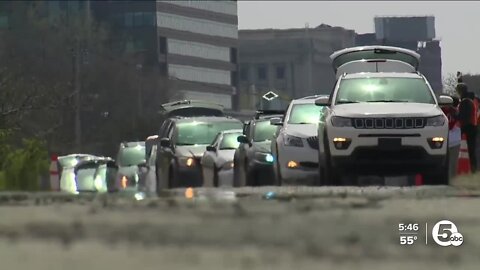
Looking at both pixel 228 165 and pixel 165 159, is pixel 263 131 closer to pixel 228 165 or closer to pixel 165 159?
pixel 228 165

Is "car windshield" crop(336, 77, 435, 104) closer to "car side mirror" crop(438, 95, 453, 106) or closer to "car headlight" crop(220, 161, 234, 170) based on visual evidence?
"car side mirror" crop(438, 95, 453, 106)

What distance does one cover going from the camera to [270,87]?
507ft

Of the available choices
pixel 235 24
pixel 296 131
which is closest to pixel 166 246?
pixel 296 131

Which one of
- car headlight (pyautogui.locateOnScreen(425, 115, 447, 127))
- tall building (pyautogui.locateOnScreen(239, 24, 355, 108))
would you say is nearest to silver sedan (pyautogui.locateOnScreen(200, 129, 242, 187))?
car headlight (pyautogui.locateOnScreen(425, 115, 447, 127))

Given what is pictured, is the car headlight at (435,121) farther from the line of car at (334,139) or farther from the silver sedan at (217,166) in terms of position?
the silver sedan at (217,166)

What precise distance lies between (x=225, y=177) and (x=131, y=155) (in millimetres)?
9275

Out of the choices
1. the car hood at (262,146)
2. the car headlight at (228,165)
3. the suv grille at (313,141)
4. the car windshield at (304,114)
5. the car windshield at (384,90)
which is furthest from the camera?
the car headlight at (228,165)

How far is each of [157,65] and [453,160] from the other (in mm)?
112546

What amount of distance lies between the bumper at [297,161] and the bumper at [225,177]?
88.3 inches

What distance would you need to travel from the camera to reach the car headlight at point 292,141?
60.7 feet

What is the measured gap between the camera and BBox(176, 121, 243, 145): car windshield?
2306cm

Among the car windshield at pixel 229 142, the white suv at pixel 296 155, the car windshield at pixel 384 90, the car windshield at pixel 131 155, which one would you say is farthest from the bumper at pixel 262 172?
the car windshield at pixel 131 155

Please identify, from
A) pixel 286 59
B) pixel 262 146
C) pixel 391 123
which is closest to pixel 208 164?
pixel 262 146

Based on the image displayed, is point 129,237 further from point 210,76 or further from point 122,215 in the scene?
point 210,76
